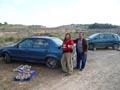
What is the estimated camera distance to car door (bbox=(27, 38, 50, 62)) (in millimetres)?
10531

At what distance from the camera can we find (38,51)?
418 inches

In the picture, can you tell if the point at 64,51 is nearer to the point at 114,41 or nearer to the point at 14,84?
the point at 14,84

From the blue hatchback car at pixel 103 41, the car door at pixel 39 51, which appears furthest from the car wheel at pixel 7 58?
the blue hatchback car at pixel 103 41

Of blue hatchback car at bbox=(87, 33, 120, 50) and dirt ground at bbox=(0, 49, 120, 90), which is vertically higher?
blue hatchback car at bbox=(87, 33, 120, 50)

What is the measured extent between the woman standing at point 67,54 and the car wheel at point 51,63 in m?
0.70

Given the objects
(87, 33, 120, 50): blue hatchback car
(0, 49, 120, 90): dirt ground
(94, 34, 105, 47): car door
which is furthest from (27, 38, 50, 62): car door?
(94, 34, 105, 47): car door

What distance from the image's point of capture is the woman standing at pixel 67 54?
31.0ft

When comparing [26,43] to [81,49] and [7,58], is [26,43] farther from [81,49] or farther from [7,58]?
[81,49]

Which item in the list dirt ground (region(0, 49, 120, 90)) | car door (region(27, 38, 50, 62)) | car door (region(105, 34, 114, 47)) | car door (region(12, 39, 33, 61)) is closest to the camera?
dirt ground (region(0, 49, 120, 90))

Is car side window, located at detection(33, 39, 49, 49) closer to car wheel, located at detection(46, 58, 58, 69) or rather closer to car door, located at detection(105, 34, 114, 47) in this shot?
car wheel, located at detection(46, 58, 58, 69)

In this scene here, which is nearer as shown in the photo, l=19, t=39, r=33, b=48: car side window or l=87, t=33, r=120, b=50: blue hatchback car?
l=19, t=39, r=33, b=48: car side window

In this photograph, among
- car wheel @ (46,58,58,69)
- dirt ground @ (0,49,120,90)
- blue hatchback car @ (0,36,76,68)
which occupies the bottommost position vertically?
dirt ground @ (0,49,120,90)

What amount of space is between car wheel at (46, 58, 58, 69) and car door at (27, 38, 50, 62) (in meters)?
0.30

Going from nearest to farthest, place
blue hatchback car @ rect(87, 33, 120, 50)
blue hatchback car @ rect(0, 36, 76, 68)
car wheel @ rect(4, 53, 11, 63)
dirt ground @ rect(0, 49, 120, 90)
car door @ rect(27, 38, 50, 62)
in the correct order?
dirt ground @ rect(0, 49, 120, 90) < blue hatchback car @ rect(0, 36, 76, 68) < car door @ rect(27, 38, 50, 62) < car wheel @ rect(4, 53, 11, 63) < blue hatchback car @ rect(87, 33, 120, 50)
